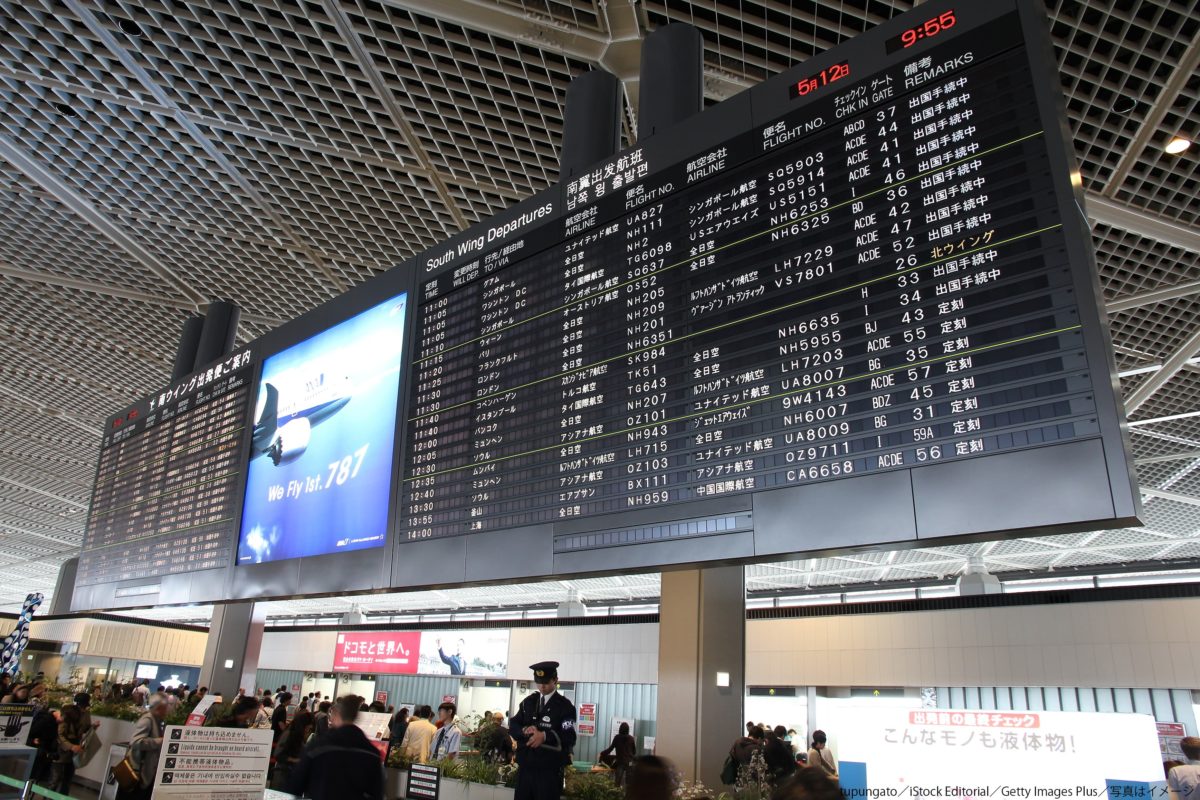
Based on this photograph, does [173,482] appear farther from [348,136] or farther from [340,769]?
[340,769]

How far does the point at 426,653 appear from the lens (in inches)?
931

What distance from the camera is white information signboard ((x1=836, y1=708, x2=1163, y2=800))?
10.3 ft

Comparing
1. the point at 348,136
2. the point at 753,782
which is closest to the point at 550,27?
the point at 348,136

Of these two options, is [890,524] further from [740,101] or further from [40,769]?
[40,769]

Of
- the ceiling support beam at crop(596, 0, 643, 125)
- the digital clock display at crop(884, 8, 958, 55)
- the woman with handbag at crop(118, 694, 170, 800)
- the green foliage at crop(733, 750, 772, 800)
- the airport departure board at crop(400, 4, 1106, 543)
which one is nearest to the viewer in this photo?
→ the airport departure board at crop(400, 4, 1106, 543)

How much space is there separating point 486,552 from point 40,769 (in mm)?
7006

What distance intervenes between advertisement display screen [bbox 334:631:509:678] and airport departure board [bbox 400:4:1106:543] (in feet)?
57.2

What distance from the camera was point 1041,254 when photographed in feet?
11.3

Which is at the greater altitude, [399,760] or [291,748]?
[291,748]

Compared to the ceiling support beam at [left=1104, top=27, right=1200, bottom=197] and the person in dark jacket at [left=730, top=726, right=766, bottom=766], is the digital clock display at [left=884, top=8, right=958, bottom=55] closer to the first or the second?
the ceiling support beam at [left=1104, top=27, right=1200, bottom=197]

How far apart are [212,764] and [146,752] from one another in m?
2.61

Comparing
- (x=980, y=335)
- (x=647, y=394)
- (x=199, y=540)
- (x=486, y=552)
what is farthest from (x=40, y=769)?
(x=980, y=335)

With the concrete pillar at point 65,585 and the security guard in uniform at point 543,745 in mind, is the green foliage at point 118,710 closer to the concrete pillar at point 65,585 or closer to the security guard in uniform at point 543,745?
the security guard in uniform at point 543,745

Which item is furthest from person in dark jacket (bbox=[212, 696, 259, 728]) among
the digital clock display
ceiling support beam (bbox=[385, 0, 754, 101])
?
the digital clock display
